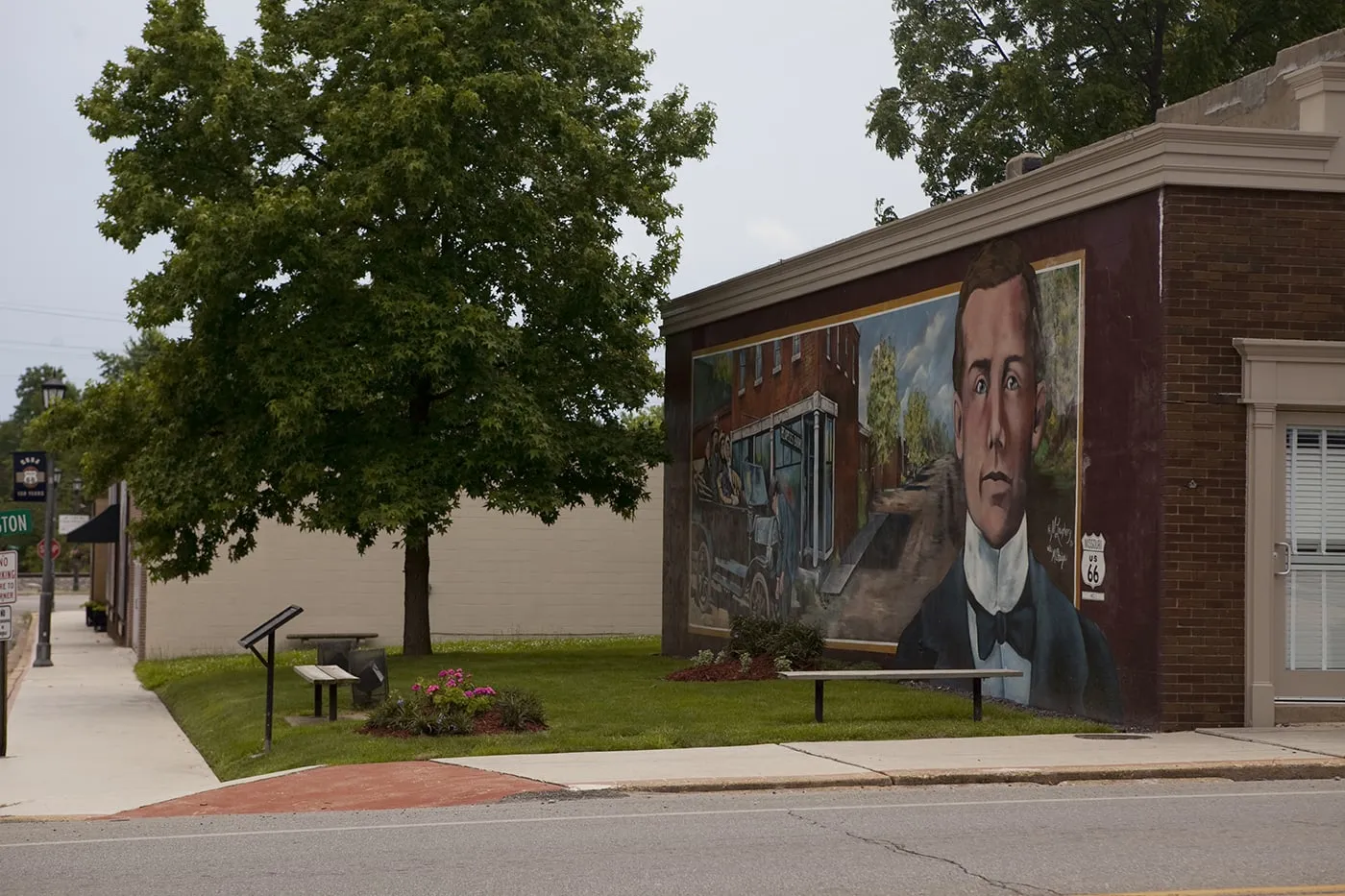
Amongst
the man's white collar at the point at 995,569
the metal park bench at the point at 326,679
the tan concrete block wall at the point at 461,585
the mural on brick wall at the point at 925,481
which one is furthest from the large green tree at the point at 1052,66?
the metal park bench at the point at 326,679

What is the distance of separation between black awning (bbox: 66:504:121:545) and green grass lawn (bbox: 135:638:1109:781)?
52.2 feet

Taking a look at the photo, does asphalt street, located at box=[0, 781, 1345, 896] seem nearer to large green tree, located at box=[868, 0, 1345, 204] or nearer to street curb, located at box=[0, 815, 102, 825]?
street curb, located at box=[0, 815, 102, 825]

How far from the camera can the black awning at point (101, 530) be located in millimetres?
39469

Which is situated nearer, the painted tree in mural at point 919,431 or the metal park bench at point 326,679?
the metal park bench at point 326,679

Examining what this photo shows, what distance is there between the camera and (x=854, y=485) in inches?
833

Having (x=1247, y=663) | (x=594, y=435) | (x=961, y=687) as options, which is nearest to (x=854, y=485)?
(x=961, y=687)

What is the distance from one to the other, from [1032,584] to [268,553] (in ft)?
65.3

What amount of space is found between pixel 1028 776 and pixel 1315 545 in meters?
5.03

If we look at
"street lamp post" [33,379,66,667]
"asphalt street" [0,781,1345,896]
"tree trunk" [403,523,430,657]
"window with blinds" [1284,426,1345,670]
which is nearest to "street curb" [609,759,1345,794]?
"asphalt street" [0,781,1345,896]

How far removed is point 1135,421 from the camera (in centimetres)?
1565

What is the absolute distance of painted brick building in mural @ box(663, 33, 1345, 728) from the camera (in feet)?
50.2

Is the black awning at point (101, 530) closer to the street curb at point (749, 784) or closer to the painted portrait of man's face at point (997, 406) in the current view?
the painted portrait of man's face at point (997, 406)
